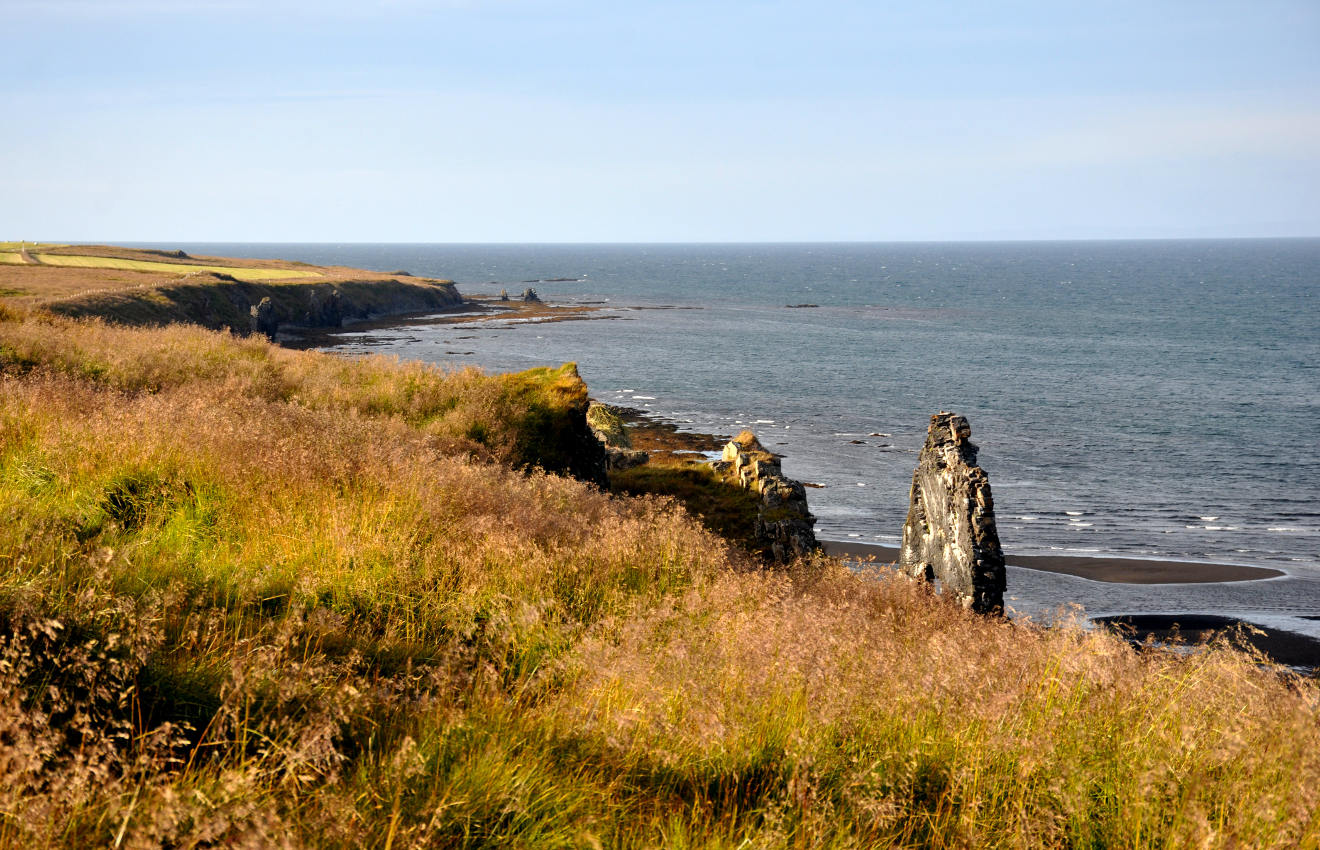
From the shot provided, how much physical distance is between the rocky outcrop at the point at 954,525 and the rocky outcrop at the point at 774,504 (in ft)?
6.79

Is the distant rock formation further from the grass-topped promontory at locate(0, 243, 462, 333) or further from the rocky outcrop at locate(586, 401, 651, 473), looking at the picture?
the rocky outcrop at locate(586, 401, 651, 473)

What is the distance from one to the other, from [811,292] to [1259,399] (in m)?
110

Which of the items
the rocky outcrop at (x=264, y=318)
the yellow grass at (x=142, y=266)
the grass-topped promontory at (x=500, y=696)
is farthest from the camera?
the yellow grass at (x=142, y=266)

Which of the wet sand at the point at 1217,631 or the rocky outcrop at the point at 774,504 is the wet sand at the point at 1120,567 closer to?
the wet sand at the point at 1217,631

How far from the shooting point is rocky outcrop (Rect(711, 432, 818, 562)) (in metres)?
16.6

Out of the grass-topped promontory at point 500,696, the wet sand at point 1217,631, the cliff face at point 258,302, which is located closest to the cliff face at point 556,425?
the grass-topped promontory at point 500,696

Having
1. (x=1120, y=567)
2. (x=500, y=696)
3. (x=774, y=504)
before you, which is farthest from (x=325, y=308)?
(x=500, y=696)

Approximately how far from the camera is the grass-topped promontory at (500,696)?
10.5ft

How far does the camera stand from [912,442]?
44.8m

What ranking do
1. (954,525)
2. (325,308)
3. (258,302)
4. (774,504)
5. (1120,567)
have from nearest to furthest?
(954,525) < (774,504) < (1120,567) < (258,302) < (325,308)

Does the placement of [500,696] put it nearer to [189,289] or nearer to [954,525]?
[954,525]

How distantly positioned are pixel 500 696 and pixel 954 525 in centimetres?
1214

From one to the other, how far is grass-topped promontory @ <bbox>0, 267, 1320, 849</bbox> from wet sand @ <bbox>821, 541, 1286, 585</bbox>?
20.3 meters

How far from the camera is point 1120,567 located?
28.0 m
